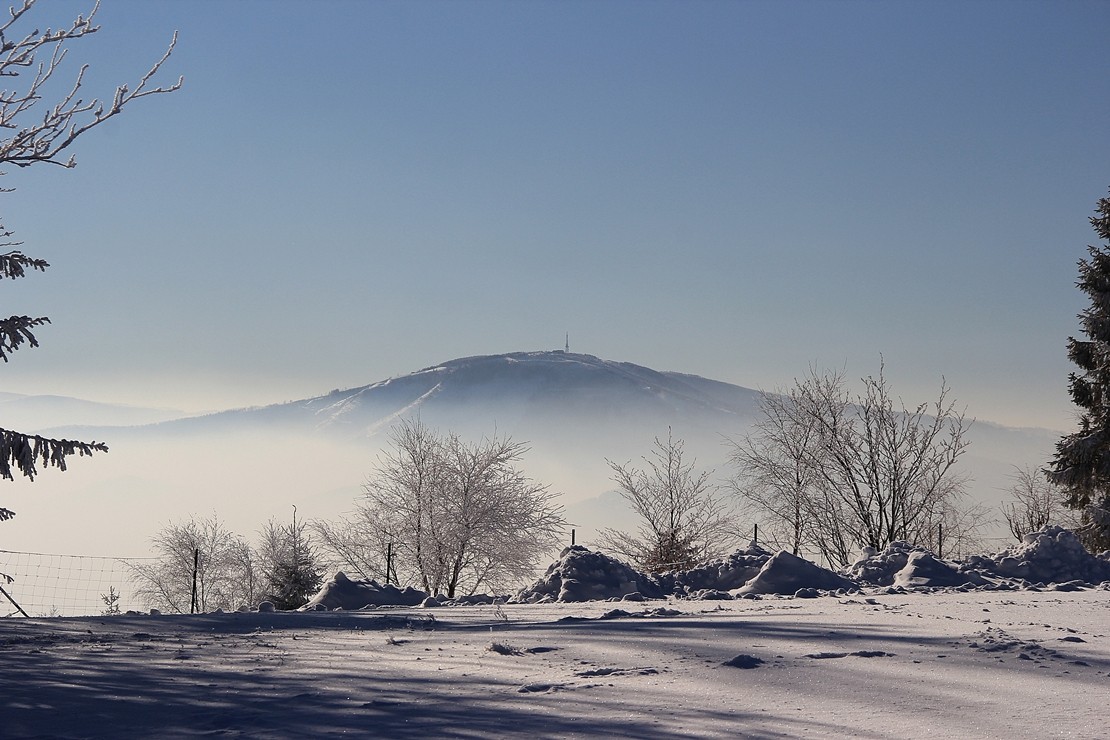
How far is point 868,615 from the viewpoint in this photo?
9.80m

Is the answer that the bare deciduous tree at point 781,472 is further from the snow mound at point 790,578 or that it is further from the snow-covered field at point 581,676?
the snow-covered field at point 581,676

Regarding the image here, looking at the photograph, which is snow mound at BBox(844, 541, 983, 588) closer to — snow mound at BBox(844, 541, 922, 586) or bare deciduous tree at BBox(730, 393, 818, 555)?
snow mound at BBox(844, 541, 922, 586)

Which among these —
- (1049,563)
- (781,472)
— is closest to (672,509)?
(781,472)

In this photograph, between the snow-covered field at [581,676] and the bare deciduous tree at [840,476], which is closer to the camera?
the snow-covered field at [581,676]

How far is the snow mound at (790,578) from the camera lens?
1328cm

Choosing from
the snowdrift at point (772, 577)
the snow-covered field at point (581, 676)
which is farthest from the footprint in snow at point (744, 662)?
the snowdrift at point (772, 577)

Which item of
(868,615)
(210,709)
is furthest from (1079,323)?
(210,709)

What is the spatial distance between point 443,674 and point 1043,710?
3.63 meters

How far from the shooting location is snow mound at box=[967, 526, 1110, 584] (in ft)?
48.9

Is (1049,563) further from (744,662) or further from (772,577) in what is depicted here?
(744,662)

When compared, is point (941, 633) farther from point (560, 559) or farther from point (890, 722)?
point (560, 559)

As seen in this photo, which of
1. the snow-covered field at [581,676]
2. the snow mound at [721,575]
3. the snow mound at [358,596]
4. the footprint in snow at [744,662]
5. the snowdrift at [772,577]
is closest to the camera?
the snow-covered field at [581,676]

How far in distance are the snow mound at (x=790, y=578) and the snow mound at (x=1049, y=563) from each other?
2952mm

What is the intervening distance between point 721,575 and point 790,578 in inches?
55.8
